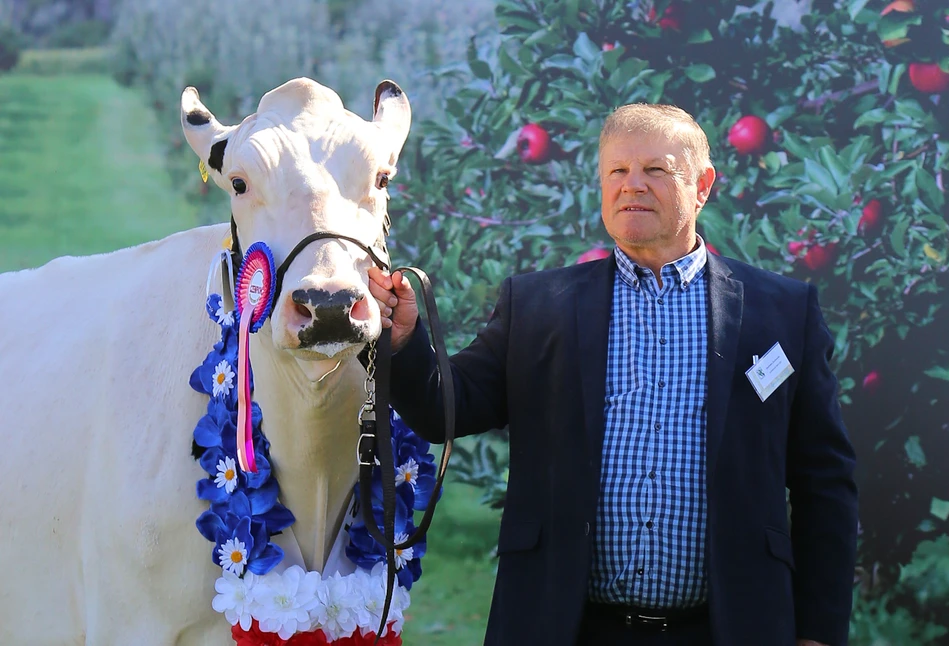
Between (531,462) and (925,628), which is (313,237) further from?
(925,628)

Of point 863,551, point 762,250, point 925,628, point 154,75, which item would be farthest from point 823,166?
point 154,75

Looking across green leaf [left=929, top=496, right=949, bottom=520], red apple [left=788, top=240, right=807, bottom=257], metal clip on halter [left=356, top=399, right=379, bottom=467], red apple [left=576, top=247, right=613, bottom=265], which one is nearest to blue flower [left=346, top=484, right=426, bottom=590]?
metal clip on halter [left=356, top=399, right=379, bottom=467]

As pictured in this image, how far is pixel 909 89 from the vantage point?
13.8 feet

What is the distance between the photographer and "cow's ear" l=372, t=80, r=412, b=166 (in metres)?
2.77

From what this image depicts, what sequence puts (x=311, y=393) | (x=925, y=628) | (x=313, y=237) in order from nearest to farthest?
(x=313, y=237) → (x=311, y=393) → (x=925, y=628)

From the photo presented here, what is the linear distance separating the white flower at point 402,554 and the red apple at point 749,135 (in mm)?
2326

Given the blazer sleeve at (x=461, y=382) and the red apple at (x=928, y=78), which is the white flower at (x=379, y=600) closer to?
the blazer sleeve at (x=461, y=382)

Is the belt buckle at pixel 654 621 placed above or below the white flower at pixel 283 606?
above

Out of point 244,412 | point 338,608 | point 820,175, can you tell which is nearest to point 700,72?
point 820,175

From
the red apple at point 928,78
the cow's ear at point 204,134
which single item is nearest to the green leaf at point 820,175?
the red apple at point 928,78

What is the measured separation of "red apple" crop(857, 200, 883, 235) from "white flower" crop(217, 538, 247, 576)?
2.83 metres

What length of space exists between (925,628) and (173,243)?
317cm

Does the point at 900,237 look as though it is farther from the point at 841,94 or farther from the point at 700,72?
the point at 700,72

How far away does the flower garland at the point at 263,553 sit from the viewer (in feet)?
8.20
